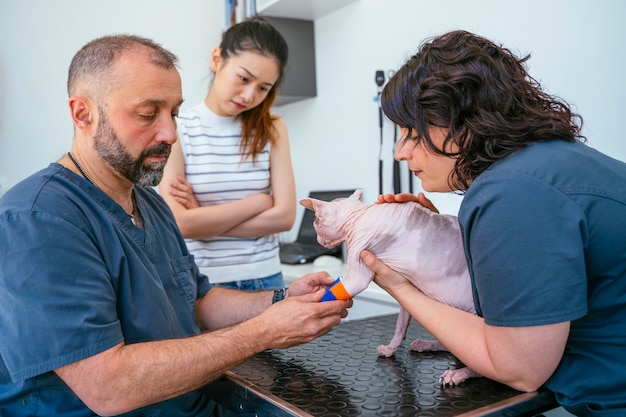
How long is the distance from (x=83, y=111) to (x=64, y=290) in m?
0.40

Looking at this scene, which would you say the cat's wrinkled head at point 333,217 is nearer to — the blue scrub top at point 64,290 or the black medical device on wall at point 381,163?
the blue scrub top at point 64,290

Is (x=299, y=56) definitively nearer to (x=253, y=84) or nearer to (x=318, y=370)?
(x=253, y=84)

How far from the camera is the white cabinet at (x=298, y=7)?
8.94 ft

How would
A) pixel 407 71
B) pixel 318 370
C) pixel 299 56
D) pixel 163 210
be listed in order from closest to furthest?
pixel 407 71 → pixel 318 370 → pixel 163 210 → pixel 299 56

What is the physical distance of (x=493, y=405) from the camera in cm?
92

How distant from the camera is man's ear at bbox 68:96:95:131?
1.15 metres

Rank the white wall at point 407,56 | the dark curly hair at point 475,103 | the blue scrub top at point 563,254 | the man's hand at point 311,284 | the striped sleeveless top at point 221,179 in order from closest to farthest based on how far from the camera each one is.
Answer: the blue scrub top at point 563,254, the dark curly hair at point 475,103, the man's hand at point 311,284, the white wall at point 407,56, the striped sleeveless top at point 221,179

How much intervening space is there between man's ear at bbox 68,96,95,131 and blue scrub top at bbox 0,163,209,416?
11 cm

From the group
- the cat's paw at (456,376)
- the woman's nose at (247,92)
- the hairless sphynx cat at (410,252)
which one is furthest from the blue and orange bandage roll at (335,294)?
the woman's nose at (247,92)

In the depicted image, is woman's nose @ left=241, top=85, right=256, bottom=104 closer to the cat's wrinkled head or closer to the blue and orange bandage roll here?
the cat's wrinkled head

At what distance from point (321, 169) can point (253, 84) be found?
1258 millimetres

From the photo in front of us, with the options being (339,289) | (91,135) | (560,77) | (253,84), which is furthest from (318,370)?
(560,77)

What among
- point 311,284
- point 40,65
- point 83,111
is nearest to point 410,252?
point 311,284

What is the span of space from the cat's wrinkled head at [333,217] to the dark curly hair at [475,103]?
29 cm
